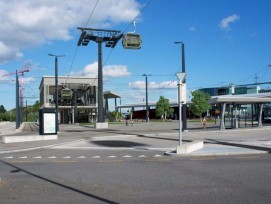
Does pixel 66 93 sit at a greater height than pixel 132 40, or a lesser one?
greater

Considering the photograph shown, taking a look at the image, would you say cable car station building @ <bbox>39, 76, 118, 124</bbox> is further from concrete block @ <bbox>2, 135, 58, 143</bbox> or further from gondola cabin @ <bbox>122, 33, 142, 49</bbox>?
gondola cabin @ <bbox>122, 33, 142, 49</bbox>

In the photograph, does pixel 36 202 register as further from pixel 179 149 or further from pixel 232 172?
pixel 179 149

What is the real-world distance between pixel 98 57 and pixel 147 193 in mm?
51629

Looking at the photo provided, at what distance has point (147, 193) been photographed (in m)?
9.34

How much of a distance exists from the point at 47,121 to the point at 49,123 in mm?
210

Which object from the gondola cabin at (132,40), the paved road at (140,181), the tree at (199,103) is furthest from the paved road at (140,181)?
the tree at (199,103)

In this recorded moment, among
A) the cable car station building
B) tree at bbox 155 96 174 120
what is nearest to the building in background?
the cable car station building

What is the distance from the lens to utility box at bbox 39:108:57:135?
30.5 meters

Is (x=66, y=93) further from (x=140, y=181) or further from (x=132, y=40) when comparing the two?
(x=140, y=181)

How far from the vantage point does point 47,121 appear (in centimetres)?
3094

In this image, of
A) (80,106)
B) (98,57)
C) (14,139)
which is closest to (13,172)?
(14,139)

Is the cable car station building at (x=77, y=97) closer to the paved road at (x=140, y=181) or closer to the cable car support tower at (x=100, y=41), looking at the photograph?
the cable car support tower at (x=100, y=41)

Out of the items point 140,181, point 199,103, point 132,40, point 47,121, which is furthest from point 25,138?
point 199,103

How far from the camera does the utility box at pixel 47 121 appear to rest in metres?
30.5
